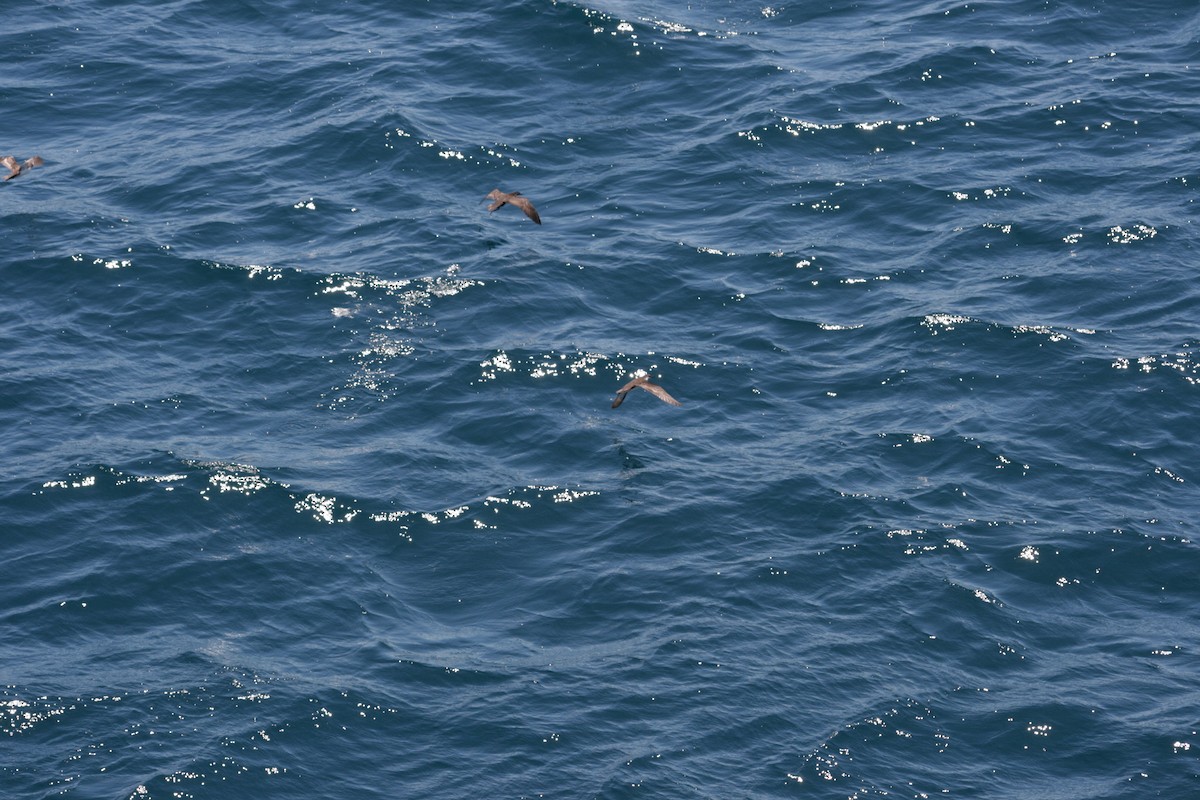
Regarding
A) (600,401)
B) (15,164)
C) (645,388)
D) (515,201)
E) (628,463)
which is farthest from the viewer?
(15,164)

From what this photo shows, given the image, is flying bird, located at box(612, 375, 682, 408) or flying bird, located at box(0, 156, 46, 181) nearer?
flying bird, located at box(612, 375, 682, 408)

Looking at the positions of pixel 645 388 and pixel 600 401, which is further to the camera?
pixel 600 401

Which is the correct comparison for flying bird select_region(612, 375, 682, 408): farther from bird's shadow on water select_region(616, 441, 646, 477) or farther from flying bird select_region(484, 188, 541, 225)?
flying bird select_region(484, 188, 541, 225)

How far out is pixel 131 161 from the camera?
6969 centimetres

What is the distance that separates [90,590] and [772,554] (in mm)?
19656

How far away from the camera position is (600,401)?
57438 mm

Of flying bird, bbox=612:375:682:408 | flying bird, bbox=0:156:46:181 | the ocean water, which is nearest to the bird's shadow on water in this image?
the ocean water

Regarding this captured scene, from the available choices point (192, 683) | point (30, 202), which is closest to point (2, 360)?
point (30, 202)

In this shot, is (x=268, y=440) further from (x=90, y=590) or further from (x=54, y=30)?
(x=54, y=30)

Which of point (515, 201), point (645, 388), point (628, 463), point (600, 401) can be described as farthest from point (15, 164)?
point (628, 463)

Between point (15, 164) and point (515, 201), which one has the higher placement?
point (515, 201)

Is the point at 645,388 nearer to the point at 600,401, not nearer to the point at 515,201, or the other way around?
the point at 600,401

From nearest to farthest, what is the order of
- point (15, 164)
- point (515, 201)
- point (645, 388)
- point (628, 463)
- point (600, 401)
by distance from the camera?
point (645, 388) < point (628, 463) < point (600, 401) < point (515, 201) < point (15, 164)

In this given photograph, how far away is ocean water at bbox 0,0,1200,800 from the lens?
1806 inches
